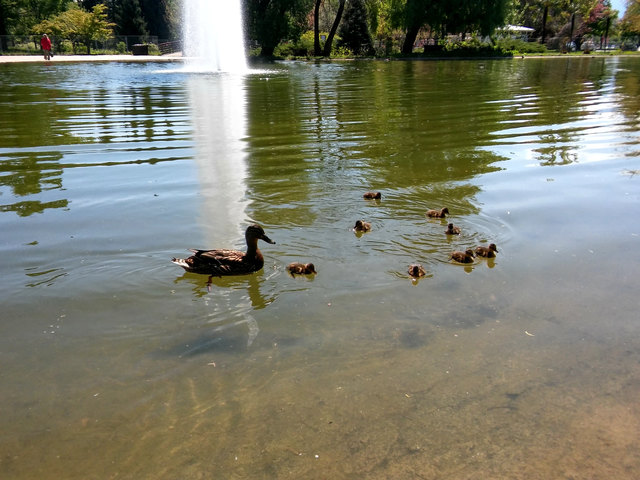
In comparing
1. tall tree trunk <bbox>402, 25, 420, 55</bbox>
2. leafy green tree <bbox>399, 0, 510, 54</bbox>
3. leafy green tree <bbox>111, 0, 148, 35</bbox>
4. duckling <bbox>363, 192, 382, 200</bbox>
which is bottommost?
duckling <bbox>363, 192, 382, 200</bbox>

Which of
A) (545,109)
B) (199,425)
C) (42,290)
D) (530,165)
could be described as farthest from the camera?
(545,109)

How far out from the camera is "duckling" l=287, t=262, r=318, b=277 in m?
6.34

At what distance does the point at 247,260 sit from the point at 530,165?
7.11 meters

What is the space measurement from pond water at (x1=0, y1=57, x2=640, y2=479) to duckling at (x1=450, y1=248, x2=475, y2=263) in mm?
134

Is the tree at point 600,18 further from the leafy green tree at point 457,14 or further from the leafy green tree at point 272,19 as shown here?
the leafy green tree at point 272,19

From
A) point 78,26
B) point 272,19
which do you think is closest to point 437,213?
point 272,19

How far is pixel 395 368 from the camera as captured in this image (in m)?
4.63

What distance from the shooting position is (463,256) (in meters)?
6.65

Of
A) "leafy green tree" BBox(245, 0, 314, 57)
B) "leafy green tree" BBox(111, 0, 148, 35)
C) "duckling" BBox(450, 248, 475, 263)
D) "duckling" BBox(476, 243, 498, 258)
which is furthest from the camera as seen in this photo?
"leafy green tree" BBox(111, 0, 148, 35)

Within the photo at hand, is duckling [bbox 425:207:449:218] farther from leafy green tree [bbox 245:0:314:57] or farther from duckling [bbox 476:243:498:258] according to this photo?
leafy green tree [bbox 245:0:314:57]

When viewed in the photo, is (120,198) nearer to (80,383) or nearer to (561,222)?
(80,383)

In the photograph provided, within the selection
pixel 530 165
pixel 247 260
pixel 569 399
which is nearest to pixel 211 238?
pixel 247 260

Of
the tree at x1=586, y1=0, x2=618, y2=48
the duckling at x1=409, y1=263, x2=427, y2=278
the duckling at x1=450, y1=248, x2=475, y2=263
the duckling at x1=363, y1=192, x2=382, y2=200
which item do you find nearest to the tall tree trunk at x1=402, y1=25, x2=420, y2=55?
the tree at x1=586, y1=0, x2=618, y2=48

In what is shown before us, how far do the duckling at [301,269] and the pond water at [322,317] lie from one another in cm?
14
